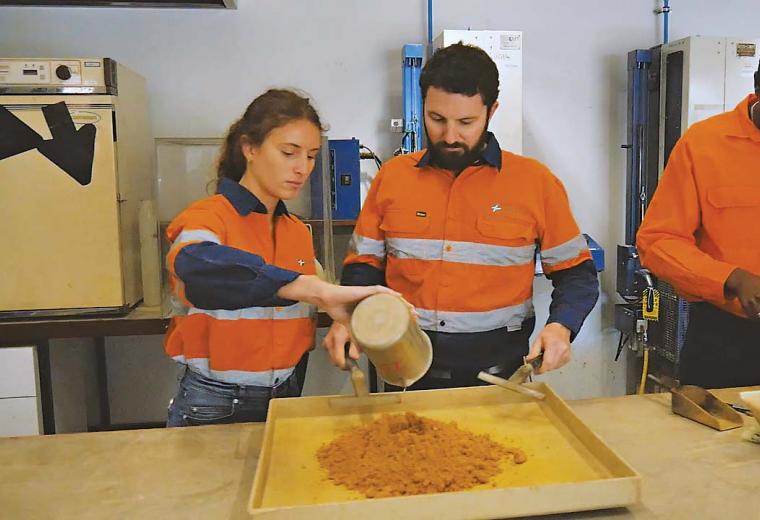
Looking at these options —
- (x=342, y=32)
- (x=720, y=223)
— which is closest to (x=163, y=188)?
(x=342, y=32)

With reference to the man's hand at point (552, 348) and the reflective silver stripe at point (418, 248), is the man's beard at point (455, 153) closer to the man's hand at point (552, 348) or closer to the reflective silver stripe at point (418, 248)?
the reflective silver stripe at point (418, 248)

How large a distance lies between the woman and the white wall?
1536 millimetres

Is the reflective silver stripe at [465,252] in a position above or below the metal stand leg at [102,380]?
above

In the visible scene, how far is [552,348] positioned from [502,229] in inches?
13.9

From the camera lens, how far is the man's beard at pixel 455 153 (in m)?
1.64

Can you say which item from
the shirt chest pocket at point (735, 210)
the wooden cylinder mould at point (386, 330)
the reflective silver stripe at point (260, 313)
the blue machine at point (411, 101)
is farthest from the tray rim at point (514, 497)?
the blue machine at point (411, 101)

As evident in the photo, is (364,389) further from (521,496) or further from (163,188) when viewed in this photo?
(163,188)

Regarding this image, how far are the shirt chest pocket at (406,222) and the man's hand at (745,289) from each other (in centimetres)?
74

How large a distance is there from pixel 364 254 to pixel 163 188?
1.35m

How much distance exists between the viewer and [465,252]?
1.66 metres

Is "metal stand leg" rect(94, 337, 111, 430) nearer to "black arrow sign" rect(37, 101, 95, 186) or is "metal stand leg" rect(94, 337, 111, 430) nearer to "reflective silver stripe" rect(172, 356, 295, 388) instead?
"black arrow sign" rect(37, 101, 95, 186)

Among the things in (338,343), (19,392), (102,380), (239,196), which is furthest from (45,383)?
(338,343)

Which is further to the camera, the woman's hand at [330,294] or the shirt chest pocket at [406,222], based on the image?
→ the shirt chest pocket at [406,222]

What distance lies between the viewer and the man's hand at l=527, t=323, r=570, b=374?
143 cm
